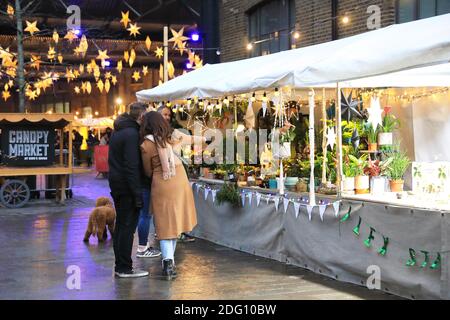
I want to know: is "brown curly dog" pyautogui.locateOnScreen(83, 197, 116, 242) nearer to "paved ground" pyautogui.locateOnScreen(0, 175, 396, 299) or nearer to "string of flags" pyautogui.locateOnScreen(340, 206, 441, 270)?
"paved ground" pyautogui.locateOnScreen(0, 175, 396, 299)

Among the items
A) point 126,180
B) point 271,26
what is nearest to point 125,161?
point 126,180

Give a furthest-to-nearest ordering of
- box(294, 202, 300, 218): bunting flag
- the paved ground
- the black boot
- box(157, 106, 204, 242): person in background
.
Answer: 1. box(157, 106, 204, 242): person in background
2. box(294, 202, 300, 218): bunting flag
3. the black boot
4. the paved ground

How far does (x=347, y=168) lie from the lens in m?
7.58

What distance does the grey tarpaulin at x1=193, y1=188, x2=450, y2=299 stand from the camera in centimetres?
589

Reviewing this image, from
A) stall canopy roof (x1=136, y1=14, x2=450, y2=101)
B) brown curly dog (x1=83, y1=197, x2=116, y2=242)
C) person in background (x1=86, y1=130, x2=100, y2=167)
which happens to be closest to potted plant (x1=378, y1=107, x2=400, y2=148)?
stall canopy roof (x1=136, y1=14, x2=450, y2=101)

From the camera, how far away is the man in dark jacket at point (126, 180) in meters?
6.99

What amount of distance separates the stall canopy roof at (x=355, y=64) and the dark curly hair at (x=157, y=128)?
1.35m

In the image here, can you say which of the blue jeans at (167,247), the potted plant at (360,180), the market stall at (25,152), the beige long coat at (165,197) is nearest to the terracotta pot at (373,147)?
the potted plant at (360,180)

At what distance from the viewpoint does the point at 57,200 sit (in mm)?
14992

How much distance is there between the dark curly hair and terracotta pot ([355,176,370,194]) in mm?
2211

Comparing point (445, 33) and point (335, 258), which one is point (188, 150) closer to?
point (335, 258)

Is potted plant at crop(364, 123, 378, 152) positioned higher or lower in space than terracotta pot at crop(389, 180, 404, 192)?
higher

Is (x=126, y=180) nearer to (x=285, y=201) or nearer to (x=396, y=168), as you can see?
(x=285, y=201)

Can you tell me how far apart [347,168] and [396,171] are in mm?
640
